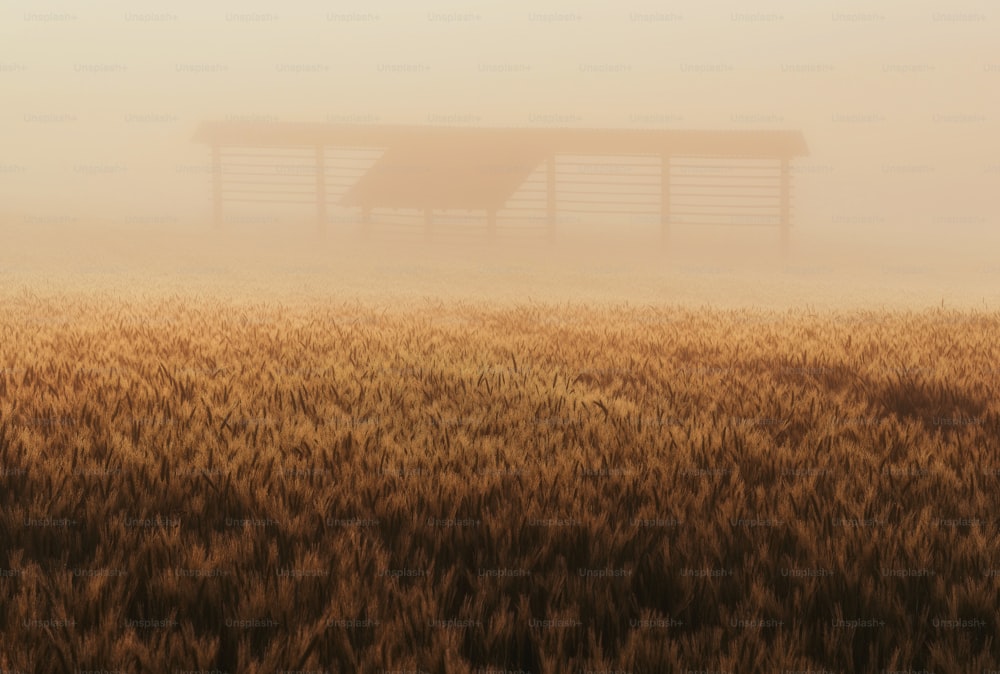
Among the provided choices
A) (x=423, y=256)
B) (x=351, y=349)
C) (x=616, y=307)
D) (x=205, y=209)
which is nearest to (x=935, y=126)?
(x=205, y=209)

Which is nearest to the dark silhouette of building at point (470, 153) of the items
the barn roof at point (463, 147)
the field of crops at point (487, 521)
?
the barn roof at point (463, 147)

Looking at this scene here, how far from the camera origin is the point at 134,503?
297 centimetres

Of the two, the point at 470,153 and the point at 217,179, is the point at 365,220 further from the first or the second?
the point at 217,179

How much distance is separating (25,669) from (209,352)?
16.8 feet

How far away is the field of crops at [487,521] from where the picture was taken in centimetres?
204

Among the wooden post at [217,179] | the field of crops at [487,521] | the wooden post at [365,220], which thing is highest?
the wooden post at [217,179]

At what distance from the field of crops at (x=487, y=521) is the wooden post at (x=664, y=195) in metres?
29.1

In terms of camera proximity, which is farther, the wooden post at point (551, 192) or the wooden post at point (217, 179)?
the wooden post at point (551, 192)

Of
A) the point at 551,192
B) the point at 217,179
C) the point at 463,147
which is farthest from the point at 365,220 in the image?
the point at 551,192

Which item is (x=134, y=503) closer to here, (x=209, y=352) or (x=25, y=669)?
(x=25, y=669)

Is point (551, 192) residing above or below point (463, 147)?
below

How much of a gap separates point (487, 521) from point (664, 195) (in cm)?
3417

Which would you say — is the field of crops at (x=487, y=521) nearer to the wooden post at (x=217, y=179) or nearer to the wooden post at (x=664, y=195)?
the wooden post at (x=664, y=195)

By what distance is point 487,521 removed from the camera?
2809 millimetres
